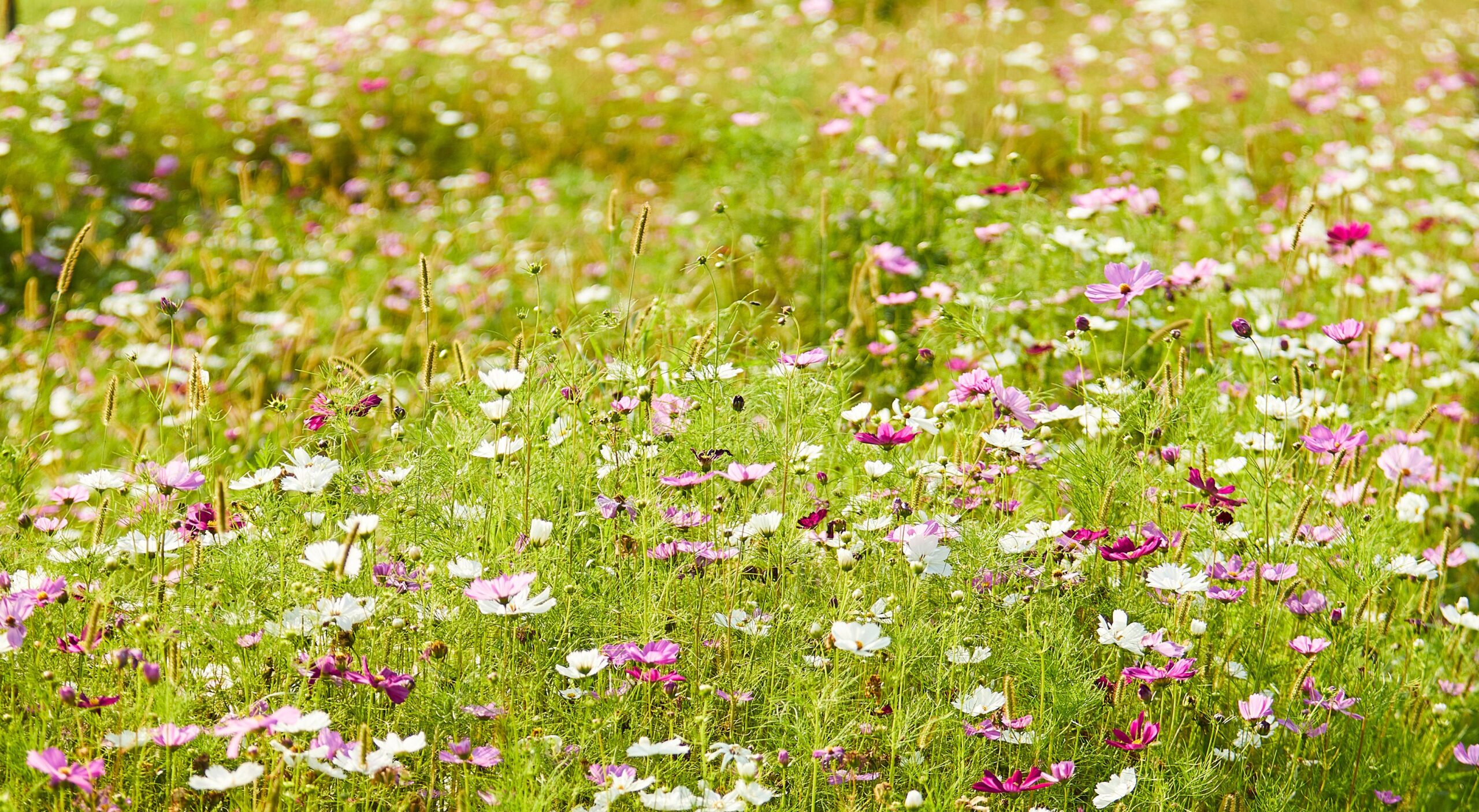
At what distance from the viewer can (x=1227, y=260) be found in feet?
12.0

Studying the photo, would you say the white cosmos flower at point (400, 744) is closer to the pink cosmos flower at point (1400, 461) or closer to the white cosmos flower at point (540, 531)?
the white cosmos flower at point (540, 531)

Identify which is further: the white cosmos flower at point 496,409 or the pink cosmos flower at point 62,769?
the white cosmos flower at point 496,409

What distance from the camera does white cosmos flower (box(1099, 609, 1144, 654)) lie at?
165 cm

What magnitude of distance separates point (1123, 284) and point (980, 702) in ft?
2.68

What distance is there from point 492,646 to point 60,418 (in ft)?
7.83

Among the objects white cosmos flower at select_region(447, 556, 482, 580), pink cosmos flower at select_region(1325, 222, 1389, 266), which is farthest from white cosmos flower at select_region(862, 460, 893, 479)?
pink cosmos flower at select_region(1325, 222, 1389, 266)

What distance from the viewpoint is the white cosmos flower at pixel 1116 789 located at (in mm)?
1491

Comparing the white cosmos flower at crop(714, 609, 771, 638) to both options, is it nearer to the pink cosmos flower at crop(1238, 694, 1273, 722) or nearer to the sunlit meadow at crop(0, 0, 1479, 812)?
the sunlit meadow at crop(0, 0, 1479, 812)

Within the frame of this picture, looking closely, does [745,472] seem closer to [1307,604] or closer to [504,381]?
[504,381]

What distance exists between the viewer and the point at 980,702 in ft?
5.26

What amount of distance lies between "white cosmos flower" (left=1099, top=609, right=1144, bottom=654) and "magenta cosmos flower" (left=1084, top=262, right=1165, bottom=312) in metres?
0.56

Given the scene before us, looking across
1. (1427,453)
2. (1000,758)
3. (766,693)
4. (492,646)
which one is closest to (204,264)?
(492,646)

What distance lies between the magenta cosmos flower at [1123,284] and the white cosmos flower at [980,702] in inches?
28.4

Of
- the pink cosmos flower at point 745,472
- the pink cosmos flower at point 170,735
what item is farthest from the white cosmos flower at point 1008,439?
the pink cosmos flower at point 170,735
